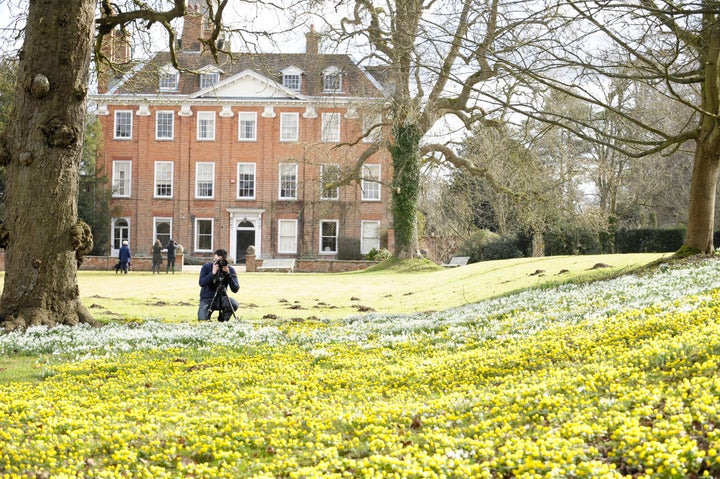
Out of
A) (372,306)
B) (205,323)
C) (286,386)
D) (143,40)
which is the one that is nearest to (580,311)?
(286,386)

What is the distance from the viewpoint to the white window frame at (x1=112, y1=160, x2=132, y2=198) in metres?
54.8

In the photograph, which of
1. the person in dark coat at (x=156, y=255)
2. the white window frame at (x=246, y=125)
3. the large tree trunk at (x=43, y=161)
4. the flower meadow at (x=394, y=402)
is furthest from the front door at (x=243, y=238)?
the flower meadow at (x=394, y=402)

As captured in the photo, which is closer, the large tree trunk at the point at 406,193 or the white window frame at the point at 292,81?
the large tree trunk at the point at 406,193

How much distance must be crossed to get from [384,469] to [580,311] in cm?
789

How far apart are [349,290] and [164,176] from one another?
3192 centimetres

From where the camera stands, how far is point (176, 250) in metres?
42.4

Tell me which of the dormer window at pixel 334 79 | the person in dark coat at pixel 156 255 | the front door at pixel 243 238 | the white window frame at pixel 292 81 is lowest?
the person in dark coat at pixel 156 255

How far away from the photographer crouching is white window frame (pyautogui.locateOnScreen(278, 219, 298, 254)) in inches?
1489

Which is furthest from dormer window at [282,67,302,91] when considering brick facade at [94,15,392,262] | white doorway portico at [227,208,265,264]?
white doorway portico at [227,208,265,264]

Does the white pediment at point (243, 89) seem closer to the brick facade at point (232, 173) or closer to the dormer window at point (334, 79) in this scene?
the brick facade at point (232, 173)

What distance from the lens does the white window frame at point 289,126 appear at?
5488cm

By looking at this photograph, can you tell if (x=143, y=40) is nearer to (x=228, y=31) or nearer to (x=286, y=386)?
(x=228, y=31)

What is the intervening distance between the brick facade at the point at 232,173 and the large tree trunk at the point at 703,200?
35915 mm

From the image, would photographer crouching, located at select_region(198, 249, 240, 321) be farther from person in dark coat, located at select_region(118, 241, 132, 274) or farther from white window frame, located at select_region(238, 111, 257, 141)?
white window frame, located at select_region(238, 111, 257, 141)
